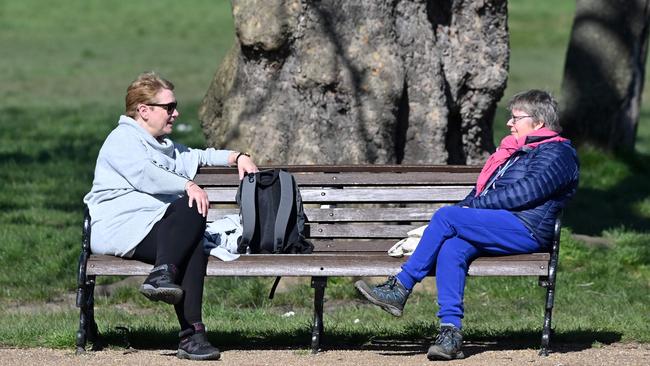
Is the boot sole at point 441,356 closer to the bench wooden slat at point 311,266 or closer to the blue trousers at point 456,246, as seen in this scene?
the blue trousers at point 456,246

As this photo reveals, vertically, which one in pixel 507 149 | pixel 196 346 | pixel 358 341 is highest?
pixel 507 149

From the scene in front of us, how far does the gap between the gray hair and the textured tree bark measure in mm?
2240

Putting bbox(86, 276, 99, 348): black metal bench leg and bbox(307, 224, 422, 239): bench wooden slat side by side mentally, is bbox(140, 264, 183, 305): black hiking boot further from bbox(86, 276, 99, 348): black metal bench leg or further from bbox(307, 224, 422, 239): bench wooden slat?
bbox(307, 224, 422, 239): bench wooden slat

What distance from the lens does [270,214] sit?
23.1 ft

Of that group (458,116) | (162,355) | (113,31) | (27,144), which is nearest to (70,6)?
(113,31)

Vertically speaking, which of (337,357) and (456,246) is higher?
(456,246)

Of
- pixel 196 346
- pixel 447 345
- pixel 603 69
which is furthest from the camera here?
pixel 603 69

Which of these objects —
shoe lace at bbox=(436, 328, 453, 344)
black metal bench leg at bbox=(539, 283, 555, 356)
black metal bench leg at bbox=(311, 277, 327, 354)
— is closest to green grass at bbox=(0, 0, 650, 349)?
black metal bench leg at bbox=(311, 277, 327, 354)

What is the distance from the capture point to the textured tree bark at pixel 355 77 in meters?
9.12

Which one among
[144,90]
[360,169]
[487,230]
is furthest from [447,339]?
[144,90]

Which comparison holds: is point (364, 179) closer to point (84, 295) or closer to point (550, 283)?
point (550, 283)

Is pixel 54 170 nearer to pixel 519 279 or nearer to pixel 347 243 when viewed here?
pixel 519 279

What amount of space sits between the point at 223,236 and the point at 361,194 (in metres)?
0.84

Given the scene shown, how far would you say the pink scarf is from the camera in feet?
22.6
